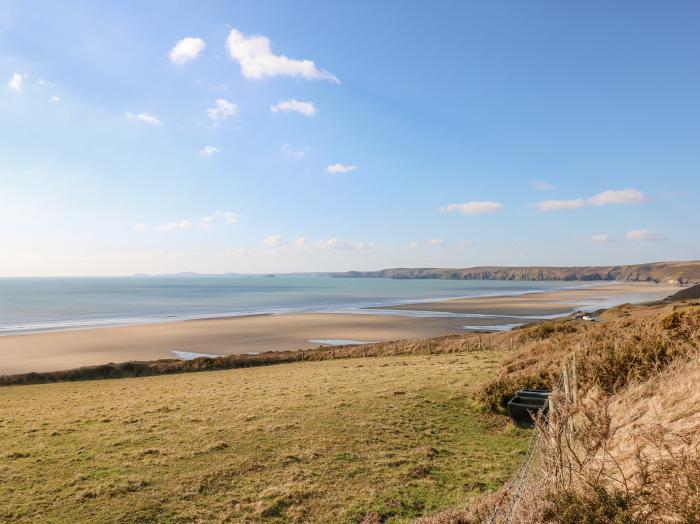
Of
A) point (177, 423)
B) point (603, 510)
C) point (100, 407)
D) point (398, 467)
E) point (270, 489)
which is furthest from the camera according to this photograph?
point (100, 407)

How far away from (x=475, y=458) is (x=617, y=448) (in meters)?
5.83

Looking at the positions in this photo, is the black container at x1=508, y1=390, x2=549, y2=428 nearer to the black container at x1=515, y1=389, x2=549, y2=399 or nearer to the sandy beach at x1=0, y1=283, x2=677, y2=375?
the black container at x1=515, y1=389, x2=549, y2=399

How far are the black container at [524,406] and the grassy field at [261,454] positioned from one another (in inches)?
19.7

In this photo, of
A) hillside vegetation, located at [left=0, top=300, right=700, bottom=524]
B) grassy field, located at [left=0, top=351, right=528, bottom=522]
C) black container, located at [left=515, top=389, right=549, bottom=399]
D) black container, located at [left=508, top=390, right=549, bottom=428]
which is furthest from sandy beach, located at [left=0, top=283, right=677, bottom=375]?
black container, located at [left=508, top=390, right=549, bottom=428]

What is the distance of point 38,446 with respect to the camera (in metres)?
14.6

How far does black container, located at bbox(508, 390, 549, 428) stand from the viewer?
15.2m

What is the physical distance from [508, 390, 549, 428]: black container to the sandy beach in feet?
113

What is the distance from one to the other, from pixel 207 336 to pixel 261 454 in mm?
47180

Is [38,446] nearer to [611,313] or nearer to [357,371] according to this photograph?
[357,371]

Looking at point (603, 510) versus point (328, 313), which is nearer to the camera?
point (603, 510)

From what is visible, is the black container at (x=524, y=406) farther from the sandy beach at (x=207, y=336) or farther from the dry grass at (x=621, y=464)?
the sandy beach at (x=207, y=336)

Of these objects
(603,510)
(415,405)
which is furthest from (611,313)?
(603,510)

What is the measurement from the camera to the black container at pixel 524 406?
15175mm

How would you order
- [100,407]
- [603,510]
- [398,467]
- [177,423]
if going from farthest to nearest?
[100,407] → [177,423] → [398,467] → [603,510]
